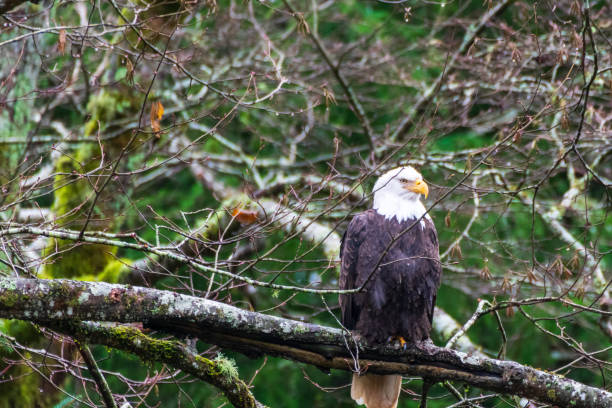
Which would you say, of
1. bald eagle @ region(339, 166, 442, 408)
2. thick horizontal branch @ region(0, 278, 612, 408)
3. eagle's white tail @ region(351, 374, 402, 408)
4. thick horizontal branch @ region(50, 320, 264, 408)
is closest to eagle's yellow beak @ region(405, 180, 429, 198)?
bald eagle @ region(339, 166, 442, 408)

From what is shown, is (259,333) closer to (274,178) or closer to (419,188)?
(419,188)

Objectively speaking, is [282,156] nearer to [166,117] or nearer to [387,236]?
[166,117]

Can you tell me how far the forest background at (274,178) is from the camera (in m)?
3.65

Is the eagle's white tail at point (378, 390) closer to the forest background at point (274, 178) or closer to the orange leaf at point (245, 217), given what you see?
the forest background at point (274, 178)

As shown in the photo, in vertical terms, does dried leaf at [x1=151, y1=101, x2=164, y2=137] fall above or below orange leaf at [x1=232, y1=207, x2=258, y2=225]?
above

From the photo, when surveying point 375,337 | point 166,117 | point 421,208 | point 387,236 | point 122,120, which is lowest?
point 375,337

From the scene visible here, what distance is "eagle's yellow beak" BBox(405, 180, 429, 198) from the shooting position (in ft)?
16.3

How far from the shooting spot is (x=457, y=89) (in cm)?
677

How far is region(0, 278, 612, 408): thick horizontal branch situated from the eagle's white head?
3.46 ft

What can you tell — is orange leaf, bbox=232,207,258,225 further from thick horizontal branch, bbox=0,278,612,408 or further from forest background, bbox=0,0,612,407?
thick horizontal branch, bbox=0,278,612,408

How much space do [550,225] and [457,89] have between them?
1.46 meters

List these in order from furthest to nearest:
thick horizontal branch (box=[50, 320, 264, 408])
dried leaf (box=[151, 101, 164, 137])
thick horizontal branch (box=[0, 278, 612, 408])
Result: dried leaf (box=[151, 101, 164, 137]), thick horizontal branch (box=[50, 320, 264, 408]), thick horizontal branch (box=[0, 278, 612, 408])

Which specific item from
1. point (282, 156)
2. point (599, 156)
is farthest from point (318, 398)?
point (599, 156)

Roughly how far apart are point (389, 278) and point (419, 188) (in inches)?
26.1
